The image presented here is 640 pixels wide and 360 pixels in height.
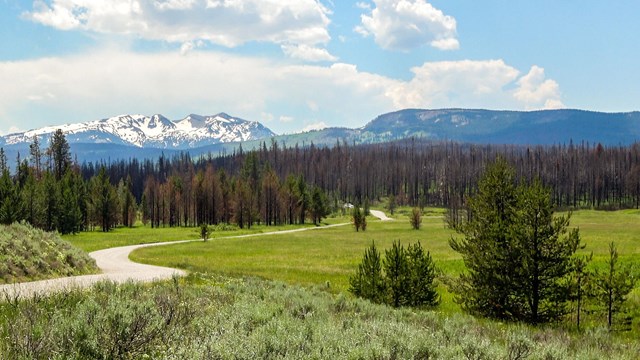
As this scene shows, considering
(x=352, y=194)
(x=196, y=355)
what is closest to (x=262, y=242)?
(x=196, y=355)

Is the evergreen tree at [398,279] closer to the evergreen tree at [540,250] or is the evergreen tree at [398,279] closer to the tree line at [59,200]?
the evergreen tree at [540,250]

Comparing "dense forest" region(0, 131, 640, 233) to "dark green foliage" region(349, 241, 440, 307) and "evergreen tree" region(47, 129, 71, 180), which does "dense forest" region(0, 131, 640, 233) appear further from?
"dark green foliage" region(349, 241, 440, 307)

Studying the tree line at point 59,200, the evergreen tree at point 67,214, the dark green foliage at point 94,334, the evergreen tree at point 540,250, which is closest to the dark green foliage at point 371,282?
the evergreen tree at point 540,250

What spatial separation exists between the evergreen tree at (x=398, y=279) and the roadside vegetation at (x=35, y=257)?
17.0 metres

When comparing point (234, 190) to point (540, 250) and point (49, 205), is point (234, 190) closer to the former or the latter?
point (49, 205)

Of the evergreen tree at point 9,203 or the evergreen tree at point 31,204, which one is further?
the evergreen tree at point 31,204

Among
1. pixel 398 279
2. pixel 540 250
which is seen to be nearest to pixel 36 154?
pixel 398 279

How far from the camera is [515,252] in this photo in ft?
55.9

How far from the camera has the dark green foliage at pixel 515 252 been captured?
16.6 m

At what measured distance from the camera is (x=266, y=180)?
117 meters

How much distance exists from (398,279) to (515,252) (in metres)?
4.74

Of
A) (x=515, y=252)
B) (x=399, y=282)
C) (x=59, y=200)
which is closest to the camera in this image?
(x=515, y=252)

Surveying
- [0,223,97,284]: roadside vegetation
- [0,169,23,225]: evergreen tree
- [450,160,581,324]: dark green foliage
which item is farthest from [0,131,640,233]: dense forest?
[0,223,97,284]: roadside vegetation


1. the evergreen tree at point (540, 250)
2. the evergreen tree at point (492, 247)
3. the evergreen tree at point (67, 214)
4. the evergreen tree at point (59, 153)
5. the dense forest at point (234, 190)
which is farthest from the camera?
the evergreen tree at point (59, 153)
